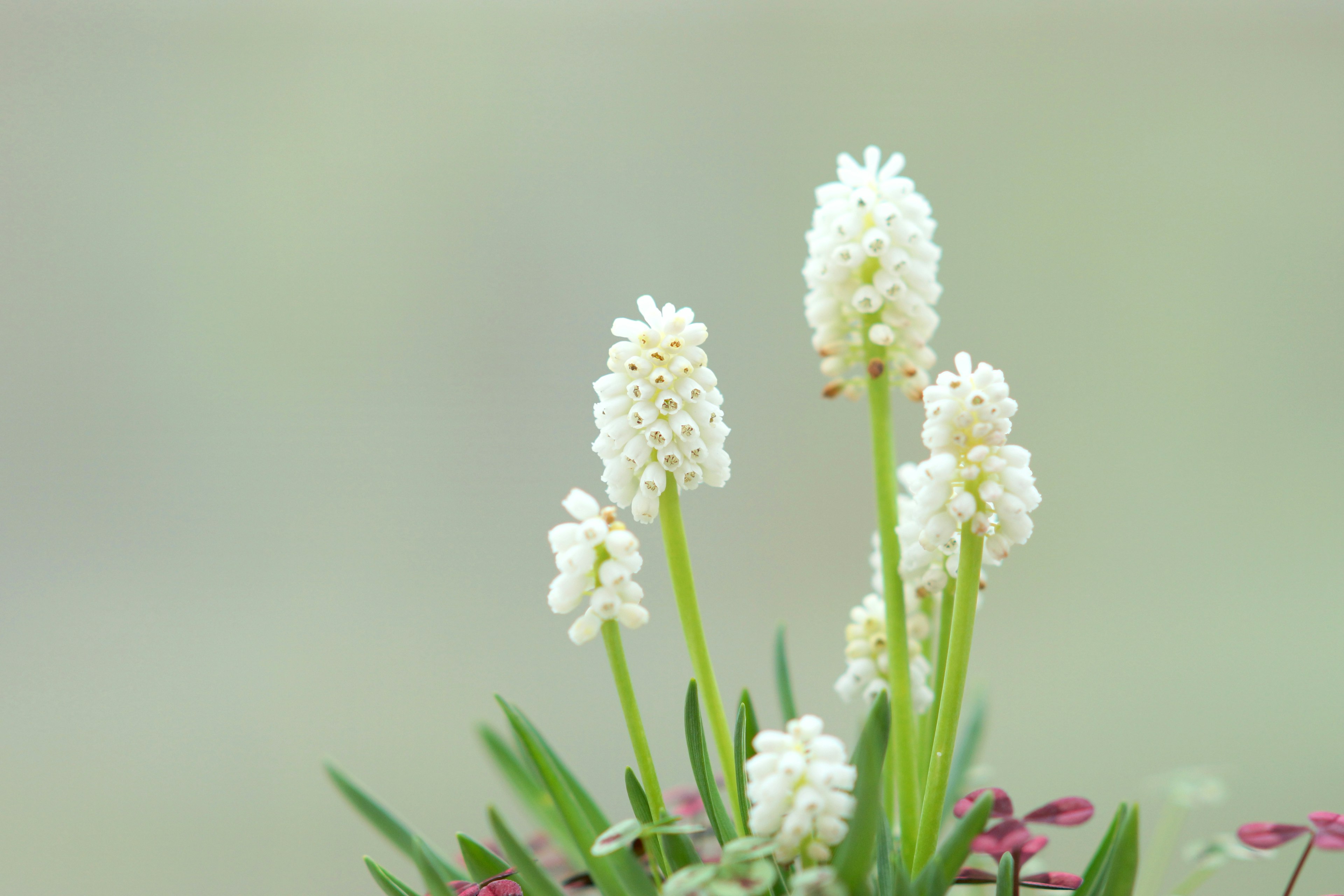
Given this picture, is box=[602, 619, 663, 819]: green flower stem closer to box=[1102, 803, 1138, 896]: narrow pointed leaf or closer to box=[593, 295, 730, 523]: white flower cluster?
box=[593, 295, 730, 523]: white flower cluster

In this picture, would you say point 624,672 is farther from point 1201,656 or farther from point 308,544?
point 1201,656

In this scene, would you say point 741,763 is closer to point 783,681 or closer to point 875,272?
point 783,681

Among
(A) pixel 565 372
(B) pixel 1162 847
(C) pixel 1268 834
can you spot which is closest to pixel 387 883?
(C) pixel 1268 834

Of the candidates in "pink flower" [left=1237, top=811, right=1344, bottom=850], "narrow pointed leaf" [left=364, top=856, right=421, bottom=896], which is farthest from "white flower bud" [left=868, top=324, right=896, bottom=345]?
"narrow pointed leaf" [left=364, top=856, right=421, bottom=896]

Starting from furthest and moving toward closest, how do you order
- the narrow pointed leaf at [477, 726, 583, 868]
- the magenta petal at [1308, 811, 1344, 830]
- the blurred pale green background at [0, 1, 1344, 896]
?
1. the blurred pale green background at [0, 1, 1344, 896]
2. the narrow pointed leaf at [477, 726, 583, 868]
3. the magenta petal at [1308, 811, 1344, 830]

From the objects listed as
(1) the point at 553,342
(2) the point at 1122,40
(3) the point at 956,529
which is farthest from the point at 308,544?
(2) the point at 1122,40

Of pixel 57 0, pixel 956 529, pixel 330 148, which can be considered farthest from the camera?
pixel 330 148

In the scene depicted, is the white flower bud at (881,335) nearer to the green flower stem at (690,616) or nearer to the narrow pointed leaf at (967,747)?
the green flower stem at (690,616)
